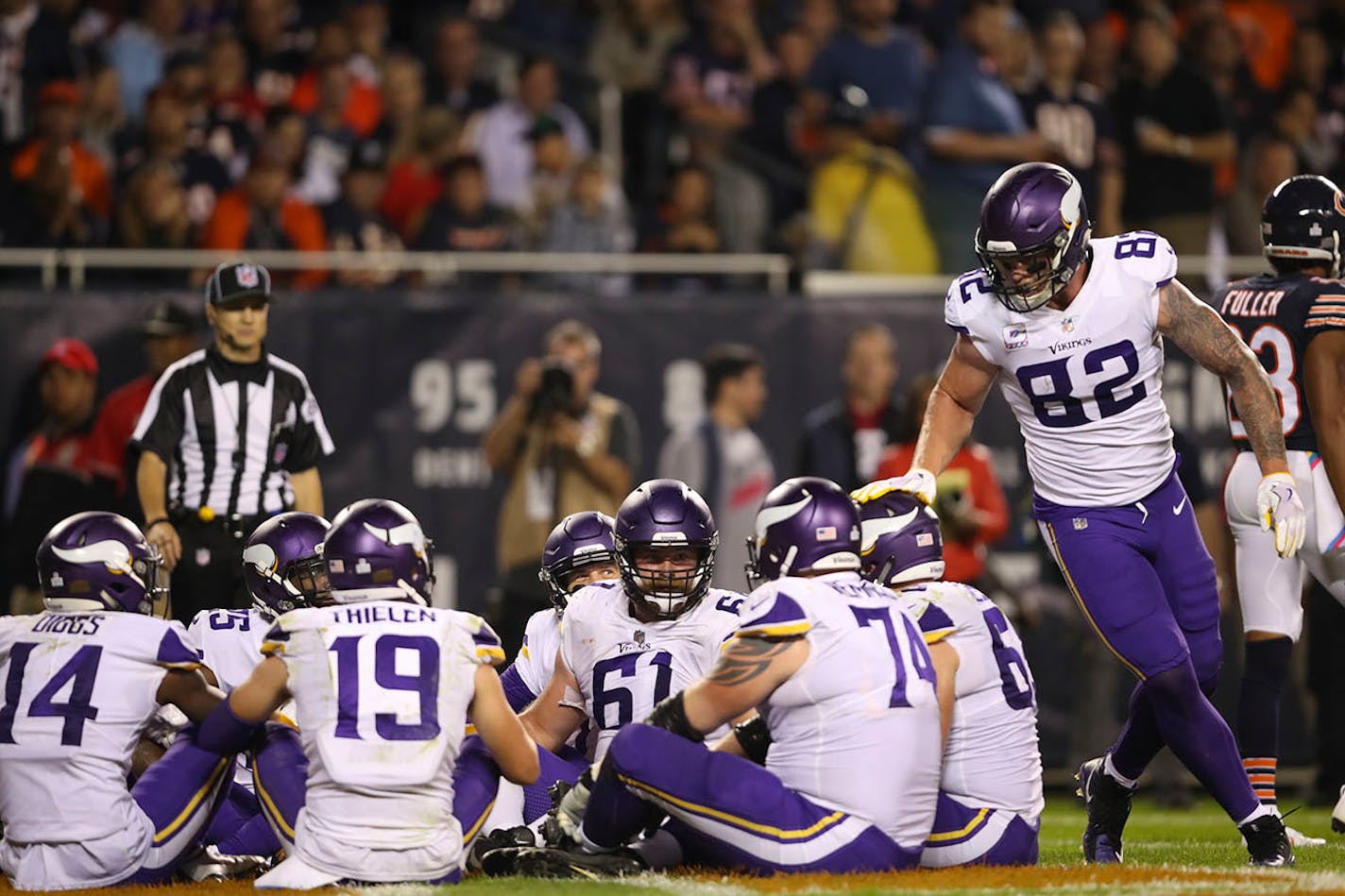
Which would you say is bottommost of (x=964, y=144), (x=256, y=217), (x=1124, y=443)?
(x=1124, y=443)

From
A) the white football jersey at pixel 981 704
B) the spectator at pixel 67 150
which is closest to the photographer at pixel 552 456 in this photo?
the spectator at pixel 67 150

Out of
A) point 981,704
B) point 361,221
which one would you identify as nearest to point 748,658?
point 981,704

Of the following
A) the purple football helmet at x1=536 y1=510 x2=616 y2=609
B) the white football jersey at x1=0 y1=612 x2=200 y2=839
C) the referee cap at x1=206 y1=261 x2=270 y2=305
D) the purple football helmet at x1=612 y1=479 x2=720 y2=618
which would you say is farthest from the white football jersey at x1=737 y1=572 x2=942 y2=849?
the referee cap at x1=206 y1=261 x2=270 y2=305

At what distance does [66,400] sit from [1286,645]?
238 inches

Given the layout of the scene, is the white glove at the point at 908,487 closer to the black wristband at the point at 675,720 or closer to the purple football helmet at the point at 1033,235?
the purple football helmet at the point at 1033,235

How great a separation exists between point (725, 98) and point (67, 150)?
4.23m

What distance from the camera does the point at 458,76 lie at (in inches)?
476

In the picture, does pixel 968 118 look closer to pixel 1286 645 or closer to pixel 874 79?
pixel 874 79

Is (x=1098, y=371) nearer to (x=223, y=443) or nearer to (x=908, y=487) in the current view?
(x=908, y=487)

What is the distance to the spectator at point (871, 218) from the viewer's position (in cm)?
1129

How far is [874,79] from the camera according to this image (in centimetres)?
1216

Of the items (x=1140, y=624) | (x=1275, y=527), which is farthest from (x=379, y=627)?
(x=1275, y=527)

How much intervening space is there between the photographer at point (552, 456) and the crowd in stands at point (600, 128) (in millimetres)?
1162

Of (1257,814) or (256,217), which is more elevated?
(256,217)
